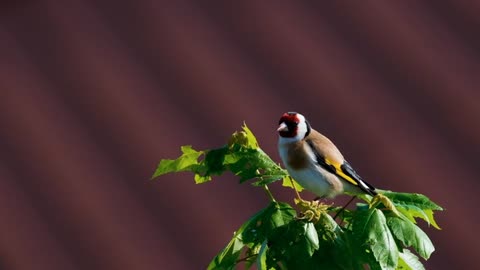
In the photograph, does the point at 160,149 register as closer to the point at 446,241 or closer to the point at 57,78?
the point at 57,78

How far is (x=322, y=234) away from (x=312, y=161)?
0.47m

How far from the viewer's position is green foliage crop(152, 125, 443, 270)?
1365 millimetres

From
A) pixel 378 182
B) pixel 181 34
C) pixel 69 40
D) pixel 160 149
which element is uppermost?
pixel 69 40

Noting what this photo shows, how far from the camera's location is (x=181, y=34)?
3.36 m

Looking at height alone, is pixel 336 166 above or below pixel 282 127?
below

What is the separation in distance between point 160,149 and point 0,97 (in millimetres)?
646

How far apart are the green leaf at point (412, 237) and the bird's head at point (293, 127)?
468mm

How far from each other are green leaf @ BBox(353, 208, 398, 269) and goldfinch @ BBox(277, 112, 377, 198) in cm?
33

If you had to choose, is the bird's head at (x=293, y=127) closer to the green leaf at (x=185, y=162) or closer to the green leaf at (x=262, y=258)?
the green leaf at (x=185, y=162)

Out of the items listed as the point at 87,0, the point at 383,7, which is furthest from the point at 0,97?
the point at 383,7

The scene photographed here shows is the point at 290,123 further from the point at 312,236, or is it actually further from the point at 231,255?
the point at 312,236

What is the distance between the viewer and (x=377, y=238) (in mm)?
1354

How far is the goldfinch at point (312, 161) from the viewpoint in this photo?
1790 millimetres

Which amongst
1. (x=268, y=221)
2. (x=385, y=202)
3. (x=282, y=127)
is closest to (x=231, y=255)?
(x=268, y=221)
